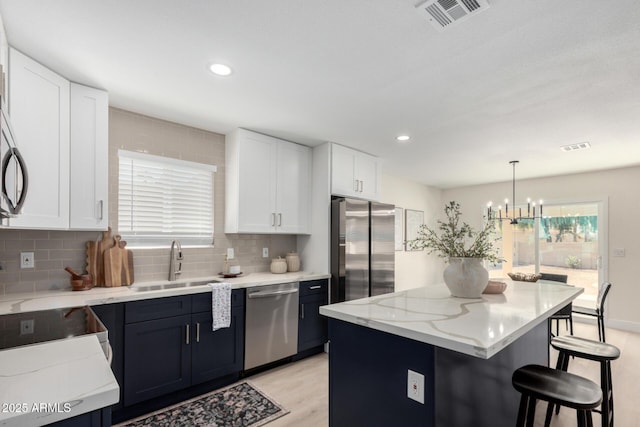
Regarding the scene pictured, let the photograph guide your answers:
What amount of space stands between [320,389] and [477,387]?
1.54m

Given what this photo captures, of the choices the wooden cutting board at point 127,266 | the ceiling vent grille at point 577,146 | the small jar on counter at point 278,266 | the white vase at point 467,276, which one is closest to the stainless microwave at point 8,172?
the wooden cutting board at point 127,266

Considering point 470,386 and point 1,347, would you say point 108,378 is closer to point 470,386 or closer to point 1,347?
point 1,347

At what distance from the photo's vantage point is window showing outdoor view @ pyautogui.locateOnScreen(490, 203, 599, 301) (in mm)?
5180

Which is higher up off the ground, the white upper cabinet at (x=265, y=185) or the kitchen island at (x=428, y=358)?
→ the white upper cabinet at (x=265, y=185)

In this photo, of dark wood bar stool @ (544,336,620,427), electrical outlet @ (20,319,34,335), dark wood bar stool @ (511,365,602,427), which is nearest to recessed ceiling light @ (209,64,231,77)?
electrical outlet @ (20,319,34,335)

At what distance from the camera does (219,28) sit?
172 centimetres

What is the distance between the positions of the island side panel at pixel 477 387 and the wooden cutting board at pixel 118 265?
2.51 metres

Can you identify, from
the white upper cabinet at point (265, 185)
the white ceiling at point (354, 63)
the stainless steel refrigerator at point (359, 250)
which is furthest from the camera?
the stainless steel refrigerator at point (359, 250)

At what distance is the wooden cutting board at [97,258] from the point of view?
103 inches

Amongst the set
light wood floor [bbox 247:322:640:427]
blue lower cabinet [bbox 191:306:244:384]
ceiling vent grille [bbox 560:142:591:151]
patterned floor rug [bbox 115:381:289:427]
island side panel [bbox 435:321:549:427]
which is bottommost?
light wood floor [bbox 247:322:640:427]

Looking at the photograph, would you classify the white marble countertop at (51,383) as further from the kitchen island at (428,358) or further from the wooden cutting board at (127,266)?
the wooden cutting board at (127,266)

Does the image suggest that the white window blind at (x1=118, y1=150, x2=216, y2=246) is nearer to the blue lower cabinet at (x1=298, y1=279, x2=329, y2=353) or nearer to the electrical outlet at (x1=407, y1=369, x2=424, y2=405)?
the blue lower cabinet at (x1=298, y1=279, x2=329, y2=353)

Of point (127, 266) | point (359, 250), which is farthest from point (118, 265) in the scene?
point (359, 250)

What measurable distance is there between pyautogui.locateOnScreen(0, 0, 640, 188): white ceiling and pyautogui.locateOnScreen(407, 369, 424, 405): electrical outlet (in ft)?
5.52
